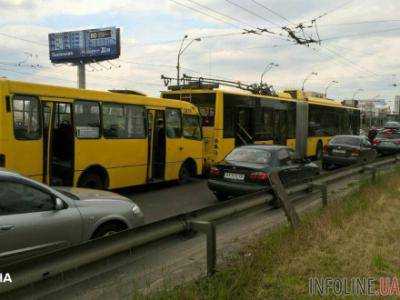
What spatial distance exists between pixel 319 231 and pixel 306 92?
21677mm

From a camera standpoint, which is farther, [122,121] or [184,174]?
[184,174]

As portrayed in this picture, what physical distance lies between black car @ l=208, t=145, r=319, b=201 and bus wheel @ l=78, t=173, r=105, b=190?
2.57 meters

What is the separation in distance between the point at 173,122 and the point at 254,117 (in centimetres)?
539

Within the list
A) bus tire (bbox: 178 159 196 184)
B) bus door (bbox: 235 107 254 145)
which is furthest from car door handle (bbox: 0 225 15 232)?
bus door (bbox: 235 107 254 145)

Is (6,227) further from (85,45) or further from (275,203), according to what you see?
(85,45)

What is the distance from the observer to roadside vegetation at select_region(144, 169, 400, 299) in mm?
5359

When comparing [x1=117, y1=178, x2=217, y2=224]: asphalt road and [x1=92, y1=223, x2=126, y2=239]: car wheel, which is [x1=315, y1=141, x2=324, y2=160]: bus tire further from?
[x1=92, y1=223, x2=126, y2=239]: car wheel

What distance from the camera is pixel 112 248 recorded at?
479 centimetres

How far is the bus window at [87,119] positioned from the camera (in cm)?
1248

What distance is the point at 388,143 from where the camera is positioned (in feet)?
99.2

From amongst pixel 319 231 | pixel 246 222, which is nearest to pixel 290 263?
pixel 319 231

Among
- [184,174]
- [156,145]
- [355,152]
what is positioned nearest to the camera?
[156,145]

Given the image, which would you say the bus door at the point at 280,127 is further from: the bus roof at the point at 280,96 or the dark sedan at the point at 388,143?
the dark sedan at the point at 388,143

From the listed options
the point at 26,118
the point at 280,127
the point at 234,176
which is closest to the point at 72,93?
the point at 26,118
